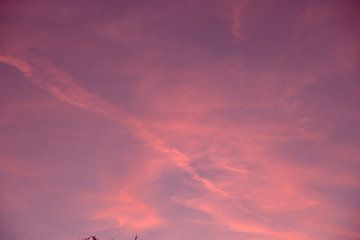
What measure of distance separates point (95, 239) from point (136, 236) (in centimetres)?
788

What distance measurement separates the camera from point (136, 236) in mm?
50625

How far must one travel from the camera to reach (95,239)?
53.2 metres
